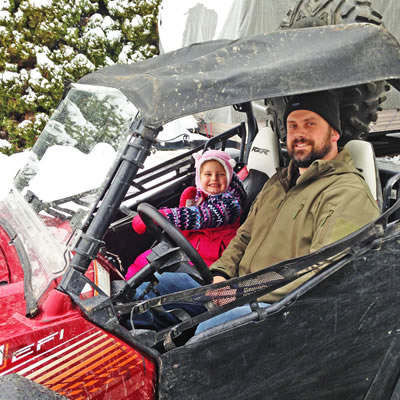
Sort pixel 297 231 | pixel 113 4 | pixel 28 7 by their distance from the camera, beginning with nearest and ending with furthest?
pixel 297 231, pixel 28 7, pixel 113 4

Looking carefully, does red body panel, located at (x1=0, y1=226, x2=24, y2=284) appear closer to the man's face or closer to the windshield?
the windshield

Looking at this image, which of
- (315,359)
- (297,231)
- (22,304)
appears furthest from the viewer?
(297,231)

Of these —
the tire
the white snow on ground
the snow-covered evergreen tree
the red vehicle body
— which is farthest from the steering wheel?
the snow-covered evergreen tree

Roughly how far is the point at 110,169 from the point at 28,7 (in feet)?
25.5

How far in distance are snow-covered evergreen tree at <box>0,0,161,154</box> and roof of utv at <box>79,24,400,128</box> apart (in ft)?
22.0

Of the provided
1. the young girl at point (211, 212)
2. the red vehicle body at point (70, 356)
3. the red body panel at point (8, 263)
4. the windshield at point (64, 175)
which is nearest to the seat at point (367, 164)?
the young girl at point (211, 212)

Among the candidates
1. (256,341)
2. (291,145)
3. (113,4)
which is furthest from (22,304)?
(113,4)

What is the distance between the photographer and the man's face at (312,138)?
212 cm

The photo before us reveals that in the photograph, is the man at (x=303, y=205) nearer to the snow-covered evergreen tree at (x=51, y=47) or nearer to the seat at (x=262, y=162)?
the seat at (x=262, y=162)

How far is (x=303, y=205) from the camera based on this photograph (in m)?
1.95

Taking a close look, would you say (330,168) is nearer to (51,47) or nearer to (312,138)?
(312,138)

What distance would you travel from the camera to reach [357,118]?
7.98 feet

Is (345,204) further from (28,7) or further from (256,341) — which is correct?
(28,7)

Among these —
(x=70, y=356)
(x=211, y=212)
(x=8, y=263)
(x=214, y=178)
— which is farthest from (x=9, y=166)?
(x=70, y=356)
